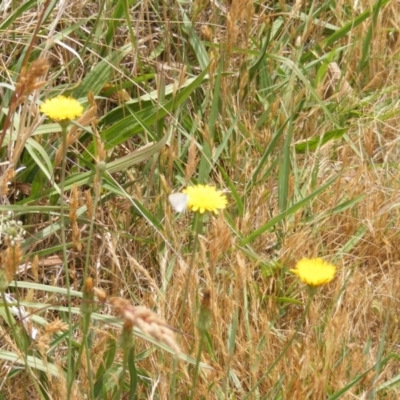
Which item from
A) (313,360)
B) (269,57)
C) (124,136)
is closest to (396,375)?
(313,360)

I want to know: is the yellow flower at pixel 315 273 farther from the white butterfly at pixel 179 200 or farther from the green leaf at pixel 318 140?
the green leaf at pixel 318 140

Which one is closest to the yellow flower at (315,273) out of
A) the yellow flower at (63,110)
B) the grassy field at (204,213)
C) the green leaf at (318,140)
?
the grassy field at (204,213)

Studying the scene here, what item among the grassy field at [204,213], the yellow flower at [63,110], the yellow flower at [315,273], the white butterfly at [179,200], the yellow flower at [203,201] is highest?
the yellow flower at [63,110]

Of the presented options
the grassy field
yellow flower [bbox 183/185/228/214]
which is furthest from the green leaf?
yellow flower [bbox 183/185/228/214]

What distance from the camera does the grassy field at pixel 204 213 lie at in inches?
47.8

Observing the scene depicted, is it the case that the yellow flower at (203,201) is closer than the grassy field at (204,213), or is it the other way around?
the yellow flower at (203,201)

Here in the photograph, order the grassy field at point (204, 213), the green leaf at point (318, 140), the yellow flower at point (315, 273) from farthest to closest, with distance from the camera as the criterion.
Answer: the green leaf at point (318, 140) → the grassy field at point (204, 213) → the yellow flower at point (315, 273)

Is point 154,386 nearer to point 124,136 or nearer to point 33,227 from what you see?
point 33,227

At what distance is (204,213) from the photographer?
1164 millimetres

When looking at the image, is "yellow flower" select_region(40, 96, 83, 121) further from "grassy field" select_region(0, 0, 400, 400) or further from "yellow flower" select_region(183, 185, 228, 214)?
"yellow flower" select_region(183, 185, 228, 214)

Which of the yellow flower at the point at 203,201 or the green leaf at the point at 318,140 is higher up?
the yellow flower at the point at 203,201

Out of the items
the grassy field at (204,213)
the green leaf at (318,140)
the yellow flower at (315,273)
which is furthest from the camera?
the green leaf at (318,140)

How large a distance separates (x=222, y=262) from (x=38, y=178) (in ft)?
1.41

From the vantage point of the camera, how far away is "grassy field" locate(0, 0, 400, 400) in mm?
1214
